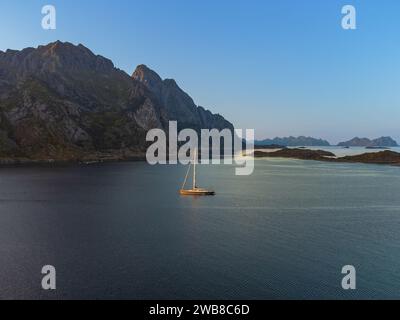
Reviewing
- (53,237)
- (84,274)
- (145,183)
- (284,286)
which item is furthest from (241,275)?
(145,183)

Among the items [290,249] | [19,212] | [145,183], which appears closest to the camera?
[290,249]

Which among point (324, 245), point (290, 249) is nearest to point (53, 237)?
point (290, 249)

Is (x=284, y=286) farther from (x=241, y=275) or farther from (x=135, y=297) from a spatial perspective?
(x=135, y=297)

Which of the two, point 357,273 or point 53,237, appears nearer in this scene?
point 357,273
